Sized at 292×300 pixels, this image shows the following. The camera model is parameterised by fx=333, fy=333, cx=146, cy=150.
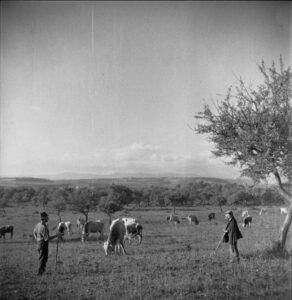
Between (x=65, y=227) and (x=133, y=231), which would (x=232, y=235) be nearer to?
(x=133, y=231)

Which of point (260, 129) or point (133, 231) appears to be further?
point (133, 231)

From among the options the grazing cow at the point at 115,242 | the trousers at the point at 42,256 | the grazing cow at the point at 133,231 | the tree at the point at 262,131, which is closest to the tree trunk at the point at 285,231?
the tree at the point at 262,131

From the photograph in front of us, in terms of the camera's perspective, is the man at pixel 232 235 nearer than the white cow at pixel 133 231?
Yes

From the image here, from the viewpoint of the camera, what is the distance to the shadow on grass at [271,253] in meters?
11.1

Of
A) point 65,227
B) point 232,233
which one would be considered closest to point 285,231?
point 232,233

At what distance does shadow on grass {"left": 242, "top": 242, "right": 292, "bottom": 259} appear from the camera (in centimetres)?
1109

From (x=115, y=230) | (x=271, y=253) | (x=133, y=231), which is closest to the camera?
(x=271, y=253)

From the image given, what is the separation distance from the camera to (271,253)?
456 inches

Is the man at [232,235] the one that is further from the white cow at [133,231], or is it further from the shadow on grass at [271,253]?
the white cow at [133,231]

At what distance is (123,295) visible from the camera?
759 cm

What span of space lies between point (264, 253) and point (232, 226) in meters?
1.53

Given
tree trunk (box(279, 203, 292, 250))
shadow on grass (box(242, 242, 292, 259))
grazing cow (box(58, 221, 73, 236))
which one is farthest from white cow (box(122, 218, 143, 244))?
tree trunk (box(279, 203, 292, 250))

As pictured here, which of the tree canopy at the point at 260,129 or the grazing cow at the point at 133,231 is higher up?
the tree canopy at the point at 260,129

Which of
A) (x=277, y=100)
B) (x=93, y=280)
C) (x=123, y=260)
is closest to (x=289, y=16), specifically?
(x=277, y=100)
